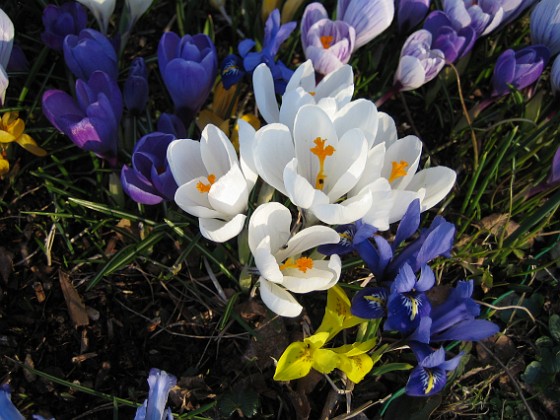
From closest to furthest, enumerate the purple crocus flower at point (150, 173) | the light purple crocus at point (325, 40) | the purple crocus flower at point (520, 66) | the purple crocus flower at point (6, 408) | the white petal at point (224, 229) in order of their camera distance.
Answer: the purple crocus flower at point (6, 408)
the white petal at point (224, 229)
the purple crocus flower at point (150, 173)
the light purple crocus at point (325, 40)
the purple crocus flower at point (520, 66)

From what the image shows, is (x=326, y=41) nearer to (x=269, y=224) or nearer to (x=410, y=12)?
(x=410, y=12)

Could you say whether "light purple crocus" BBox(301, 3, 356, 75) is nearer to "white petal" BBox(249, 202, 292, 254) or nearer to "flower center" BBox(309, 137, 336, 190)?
"flower center" BBox(309, 137, 336, 190)

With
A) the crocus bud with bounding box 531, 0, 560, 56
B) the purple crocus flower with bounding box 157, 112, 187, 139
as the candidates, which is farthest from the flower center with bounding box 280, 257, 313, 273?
the crocus bud with bounding box 531, 0, 560, 56

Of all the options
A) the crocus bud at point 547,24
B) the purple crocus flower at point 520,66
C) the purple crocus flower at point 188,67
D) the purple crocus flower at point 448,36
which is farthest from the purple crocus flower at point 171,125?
the crocus bud at point 547,24

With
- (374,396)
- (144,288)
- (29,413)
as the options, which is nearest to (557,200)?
(374,396)

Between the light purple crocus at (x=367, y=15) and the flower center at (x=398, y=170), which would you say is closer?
the flower center at (x=398, y=170)

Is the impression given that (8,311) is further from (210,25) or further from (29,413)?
(210,25)

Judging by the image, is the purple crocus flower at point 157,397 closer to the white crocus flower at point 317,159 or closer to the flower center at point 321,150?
the white crocus flower at point 317,159
